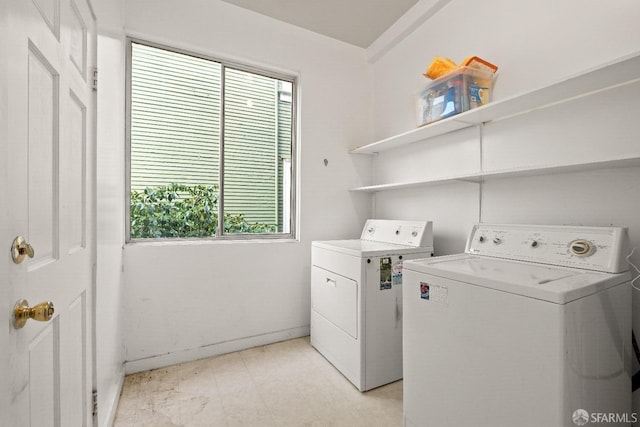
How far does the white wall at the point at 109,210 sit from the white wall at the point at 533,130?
2149 mm

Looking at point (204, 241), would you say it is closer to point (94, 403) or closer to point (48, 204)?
point (94, 403)

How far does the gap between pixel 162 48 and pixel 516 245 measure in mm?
2734

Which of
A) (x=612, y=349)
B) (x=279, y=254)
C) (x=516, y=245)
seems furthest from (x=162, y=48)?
(x=612, y=349)

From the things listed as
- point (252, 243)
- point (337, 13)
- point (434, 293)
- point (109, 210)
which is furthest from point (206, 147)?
point (434, 293)

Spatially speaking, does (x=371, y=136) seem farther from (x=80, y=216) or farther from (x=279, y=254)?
(x=80, y=216)

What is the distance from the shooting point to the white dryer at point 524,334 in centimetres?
96

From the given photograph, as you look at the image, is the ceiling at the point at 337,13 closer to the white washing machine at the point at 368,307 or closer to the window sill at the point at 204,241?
the white washing machine at the point at 368,307

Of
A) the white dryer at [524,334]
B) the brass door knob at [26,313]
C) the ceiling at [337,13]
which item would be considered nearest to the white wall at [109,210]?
the brass door knob at [26,313]

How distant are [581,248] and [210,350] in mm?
2418

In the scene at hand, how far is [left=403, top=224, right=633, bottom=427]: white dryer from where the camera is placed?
960 millimetres

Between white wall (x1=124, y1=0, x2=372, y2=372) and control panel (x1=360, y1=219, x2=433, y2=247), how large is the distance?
1.21 feet

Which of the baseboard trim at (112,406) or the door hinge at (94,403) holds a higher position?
the door hinge at (94,403)

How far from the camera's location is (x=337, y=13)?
8.11 ft

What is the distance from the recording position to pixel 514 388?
1.04 m
